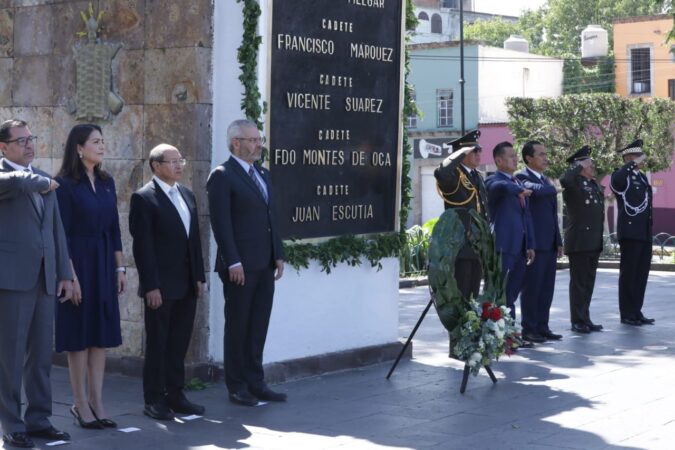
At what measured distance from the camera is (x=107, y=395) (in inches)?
351

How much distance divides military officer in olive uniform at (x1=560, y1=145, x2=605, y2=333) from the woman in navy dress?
6.23 metres

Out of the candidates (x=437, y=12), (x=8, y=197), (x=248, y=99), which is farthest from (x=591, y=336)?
(x=437, y=12)

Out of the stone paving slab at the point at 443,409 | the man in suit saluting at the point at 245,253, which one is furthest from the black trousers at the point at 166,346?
the man in suit saluting at the point at 245,253

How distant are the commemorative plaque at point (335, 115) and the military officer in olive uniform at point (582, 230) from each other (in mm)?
2626

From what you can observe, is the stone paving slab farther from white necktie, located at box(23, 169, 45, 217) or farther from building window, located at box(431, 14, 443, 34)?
building window, located at box(431, 14, 443, 34)

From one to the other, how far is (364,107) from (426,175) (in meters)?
34.2

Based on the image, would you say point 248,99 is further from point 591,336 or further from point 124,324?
point 591,336

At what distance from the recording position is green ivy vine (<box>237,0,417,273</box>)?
927 cm

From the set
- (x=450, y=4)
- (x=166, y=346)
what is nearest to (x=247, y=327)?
(x=166, y=346)

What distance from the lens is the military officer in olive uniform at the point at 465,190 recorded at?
10.7 meters

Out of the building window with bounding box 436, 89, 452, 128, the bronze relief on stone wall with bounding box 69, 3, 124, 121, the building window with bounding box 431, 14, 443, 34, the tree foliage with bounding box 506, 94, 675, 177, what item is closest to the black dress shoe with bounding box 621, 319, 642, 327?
the bronze relief on stone wall with bounding box 69, 3, 124, 121

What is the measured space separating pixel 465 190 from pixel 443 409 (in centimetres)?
290

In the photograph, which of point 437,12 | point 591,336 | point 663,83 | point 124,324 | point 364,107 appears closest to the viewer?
point 124,324

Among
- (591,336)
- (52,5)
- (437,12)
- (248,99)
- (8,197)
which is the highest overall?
(437,12)
